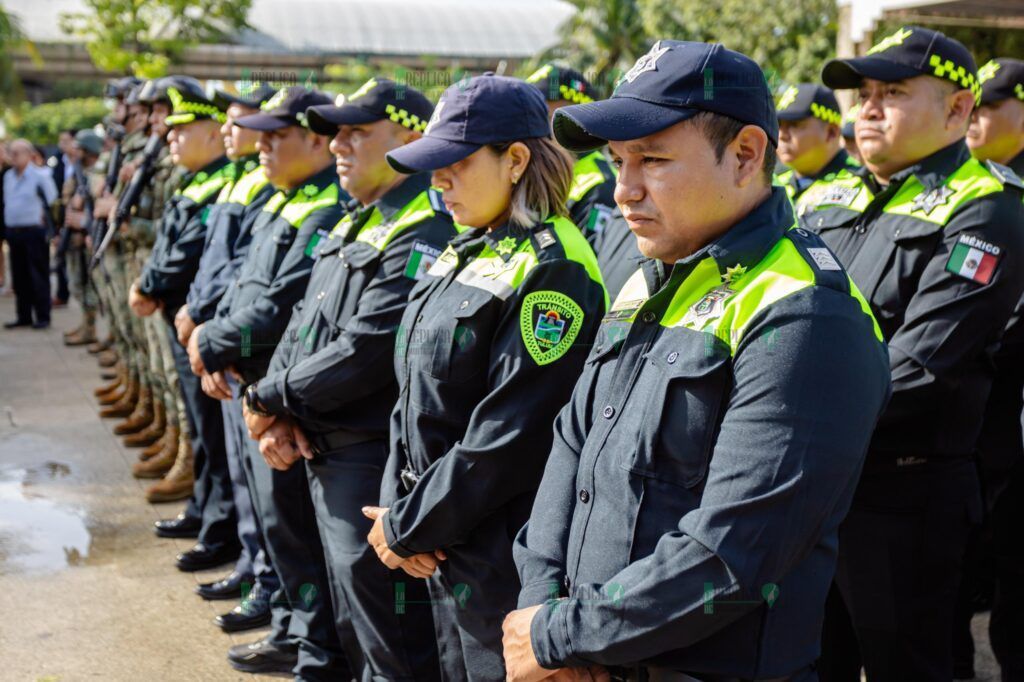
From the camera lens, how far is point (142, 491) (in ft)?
21.8

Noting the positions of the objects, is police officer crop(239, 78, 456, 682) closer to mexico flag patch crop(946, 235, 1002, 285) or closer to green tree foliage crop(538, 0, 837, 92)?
mexico flag patch crop(946, 235, 1002, 285)

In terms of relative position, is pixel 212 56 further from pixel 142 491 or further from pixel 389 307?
pixel 389 307

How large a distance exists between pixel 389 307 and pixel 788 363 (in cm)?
193

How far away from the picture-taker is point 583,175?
16.4ft

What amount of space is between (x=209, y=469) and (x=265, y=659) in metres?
1.63


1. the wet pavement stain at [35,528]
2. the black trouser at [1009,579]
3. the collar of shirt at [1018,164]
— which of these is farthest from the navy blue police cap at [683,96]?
the wet pavement stain at [35,528]

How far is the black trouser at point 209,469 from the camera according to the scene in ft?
18.0

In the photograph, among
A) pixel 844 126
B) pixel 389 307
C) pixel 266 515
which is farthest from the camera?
pixel 844 126

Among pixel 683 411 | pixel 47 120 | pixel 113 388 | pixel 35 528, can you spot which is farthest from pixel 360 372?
pixel 47 120

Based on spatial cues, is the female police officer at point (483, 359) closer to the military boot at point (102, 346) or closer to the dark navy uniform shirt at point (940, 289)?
the dark navy uniform shirt at point (940, 289)

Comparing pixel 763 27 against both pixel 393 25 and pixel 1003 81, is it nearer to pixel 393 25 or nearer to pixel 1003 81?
pixel 1003 81

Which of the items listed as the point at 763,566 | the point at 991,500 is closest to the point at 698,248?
the point at 763,566

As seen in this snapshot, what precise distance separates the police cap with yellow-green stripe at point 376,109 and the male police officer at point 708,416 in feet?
6.10

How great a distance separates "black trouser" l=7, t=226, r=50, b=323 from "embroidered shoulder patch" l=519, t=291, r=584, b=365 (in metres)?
11.2
